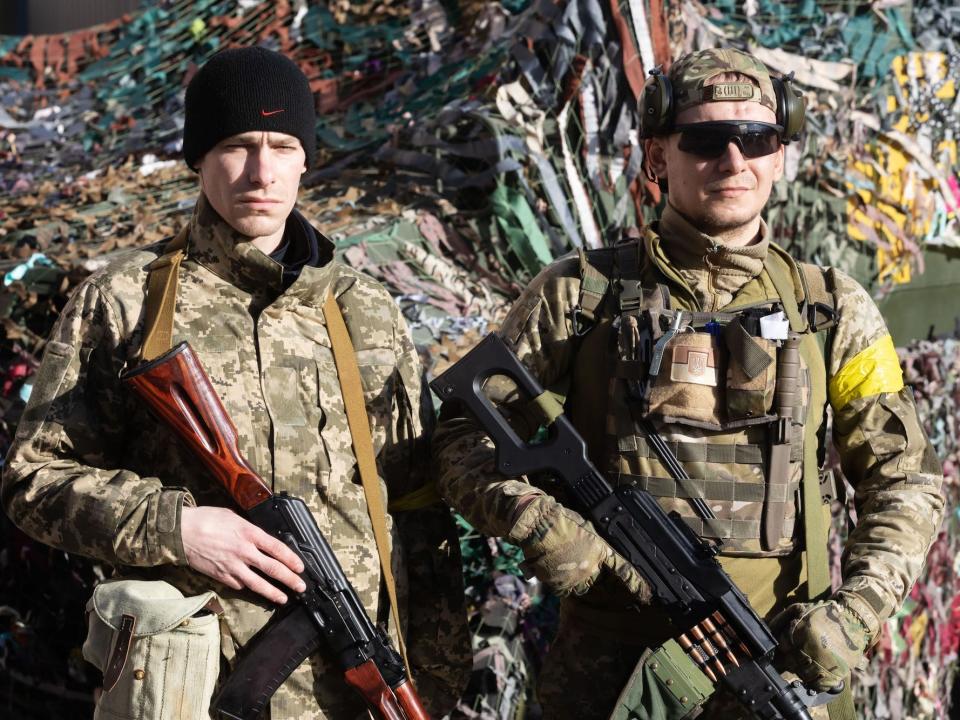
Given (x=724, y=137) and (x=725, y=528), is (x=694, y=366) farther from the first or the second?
(x=724, y=137)

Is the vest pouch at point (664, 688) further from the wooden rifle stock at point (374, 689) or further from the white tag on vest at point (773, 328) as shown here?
the white tag on vest at point (773, 328)

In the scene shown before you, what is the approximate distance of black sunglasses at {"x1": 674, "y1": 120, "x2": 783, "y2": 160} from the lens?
8.97 ft

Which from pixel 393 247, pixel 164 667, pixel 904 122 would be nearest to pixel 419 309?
A: pixel 393 247

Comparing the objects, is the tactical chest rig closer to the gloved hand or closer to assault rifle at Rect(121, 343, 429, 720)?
the gloved hand

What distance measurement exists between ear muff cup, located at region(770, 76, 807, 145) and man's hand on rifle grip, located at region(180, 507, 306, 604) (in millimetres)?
1577

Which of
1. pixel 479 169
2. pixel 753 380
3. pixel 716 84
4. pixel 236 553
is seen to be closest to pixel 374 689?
pixel 236 553

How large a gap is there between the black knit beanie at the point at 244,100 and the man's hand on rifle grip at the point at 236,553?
83cm

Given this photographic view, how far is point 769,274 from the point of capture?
9.30 feet

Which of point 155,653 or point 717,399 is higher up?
point 717,399

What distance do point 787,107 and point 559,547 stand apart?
4.04 ft

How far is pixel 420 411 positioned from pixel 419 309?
4.30ft

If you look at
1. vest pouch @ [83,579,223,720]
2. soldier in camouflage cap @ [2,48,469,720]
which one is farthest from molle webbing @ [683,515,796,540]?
vest pouch @ [83,579,223,720]

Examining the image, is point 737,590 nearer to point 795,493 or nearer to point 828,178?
point 795,493

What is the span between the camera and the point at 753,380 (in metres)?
2.69
